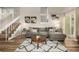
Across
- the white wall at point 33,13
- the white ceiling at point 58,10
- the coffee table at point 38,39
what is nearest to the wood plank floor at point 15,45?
the coffee table at point 38,39

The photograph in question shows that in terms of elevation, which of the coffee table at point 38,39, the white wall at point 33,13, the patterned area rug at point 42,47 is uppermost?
the white wall at point 33,13

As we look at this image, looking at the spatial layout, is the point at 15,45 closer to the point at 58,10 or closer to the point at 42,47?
the point at 42,47

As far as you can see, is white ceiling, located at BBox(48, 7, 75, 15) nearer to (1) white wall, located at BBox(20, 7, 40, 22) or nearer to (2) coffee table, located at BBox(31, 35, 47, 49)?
(1) white wall, located at BBox(20, 7, 40, 22)

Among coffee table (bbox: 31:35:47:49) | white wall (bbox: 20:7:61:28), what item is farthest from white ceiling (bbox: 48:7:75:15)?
coffee table (bbox: 31:35:47:49)

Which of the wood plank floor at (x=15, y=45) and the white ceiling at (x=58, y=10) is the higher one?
the white ceiling at (x=58, y=10)

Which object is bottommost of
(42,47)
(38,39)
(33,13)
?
(42,47)

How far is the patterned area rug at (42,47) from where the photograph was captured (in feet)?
9.56

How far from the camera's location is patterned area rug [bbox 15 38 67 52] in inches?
115

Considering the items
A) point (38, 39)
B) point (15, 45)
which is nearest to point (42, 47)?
point (38, 39)

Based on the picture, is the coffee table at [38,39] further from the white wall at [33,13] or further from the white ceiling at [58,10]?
the white ceiling at [58,10]

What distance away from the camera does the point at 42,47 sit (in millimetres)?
2926

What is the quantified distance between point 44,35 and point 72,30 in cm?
58

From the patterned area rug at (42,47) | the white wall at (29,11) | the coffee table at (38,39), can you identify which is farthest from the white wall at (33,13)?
the patterned area rug at (42,47)
